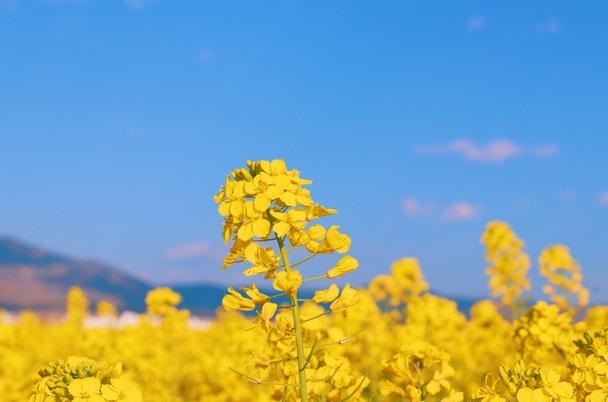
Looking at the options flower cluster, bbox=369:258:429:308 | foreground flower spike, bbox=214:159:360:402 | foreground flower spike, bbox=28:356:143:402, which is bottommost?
foreground flower spike, bbox=28:356:143:402

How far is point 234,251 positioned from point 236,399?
15.1ft

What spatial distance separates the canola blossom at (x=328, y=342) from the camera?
286cm

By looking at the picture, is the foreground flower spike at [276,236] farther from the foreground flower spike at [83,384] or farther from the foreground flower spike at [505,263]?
the foreground flower spike at [505,263]

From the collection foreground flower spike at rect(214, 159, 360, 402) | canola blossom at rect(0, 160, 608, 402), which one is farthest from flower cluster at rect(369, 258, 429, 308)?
A: foreground flower spike at rect(214, 159, 360, 402)

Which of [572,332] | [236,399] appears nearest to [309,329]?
[572,332]

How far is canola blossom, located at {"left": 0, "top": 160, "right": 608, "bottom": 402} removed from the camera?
2857mm

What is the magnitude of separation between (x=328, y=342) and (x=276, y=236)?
4.79ft

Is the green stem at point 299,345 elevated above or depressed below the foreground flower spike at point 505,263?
below

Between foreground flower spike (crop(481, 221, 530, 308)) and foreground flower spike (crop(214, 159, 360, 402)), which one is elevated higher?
foreground flower spike (crop(481, 221, 530, 308))

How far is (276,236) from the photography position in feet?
9.50

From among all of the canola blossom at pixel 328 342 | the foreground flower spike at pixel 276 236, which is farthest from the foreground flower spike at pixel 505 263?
the foreground flower spike at pixel 276 236

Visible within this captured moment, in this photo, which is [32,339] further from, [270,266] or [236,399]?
[270,266]

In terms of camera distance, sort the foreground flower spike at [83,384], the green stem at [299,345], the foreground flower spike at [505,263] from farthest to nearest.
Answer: the foreground flower spike at [505,263], the green stem at [299,345], the foreground flower spike at [83,384]

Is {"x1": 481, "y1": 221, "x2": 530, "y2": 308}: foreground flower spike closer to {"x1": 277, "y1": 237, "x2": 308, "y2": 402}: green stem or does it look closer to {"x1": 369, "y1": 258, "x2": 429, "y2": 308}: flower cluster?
{"x1": 369, "y1": 258, "x2": 429, "y2": 308}: flower cluster
